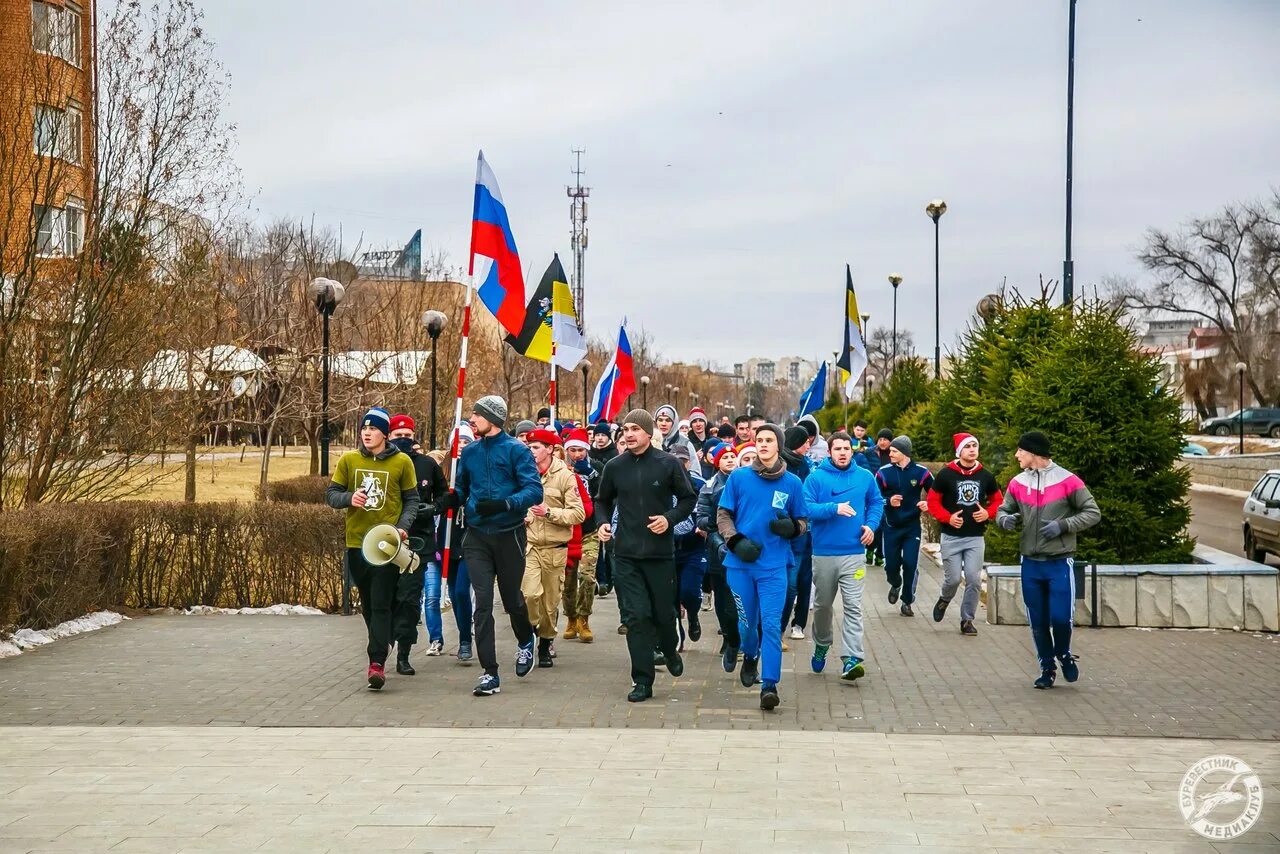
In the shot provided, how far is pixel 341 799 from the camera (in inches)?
258

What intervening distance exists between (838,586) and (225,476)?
3285cm

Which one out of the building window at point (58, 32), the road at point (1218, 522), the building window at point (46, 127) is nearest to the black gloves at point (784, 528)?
the building window at point (46, 127)

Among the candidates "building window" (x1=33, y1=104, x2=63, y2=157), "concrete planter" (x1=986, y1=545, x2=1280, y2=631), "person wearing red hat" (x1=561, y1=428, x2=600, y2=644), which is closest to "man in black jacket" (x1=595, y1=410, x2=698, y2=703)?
"person wearing red hat" (x1=561, y1=428, x2=600, y2=644)

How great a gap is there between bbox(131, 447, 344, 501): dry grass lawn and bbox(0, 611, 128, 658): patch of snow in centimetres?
1275

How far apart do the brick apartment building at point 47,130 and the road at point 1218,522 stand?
634 inches

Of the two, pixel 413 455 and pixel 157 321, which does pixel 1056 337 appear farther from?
pixel 157 321

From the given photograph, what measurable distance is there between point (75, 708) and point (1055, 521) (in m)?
6.95

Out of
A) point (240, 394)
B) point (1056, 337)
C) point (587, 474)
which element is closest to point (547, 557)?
point (587, 474)

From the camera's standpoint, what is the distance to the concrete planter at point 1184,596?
42.6ft

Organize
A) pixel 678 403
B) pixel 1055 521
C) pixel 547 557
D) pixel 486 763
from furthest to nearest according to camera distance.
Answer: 1. pixel 678 403
2. pixel 547 557
3. pixel 1055 521
4. pixel 486 763

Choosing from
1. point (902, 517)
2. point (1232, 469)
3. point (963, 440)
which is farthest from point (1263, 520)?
point (1232, 469)

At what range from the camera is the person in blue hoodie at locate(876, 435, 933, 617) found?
14.6 meters

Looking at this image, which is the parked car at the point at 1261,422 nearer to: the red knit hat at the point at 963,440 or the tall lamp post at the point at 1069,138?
the tall lamp post at the point at 1069,138

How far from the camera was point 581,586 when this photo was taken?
1246cm
